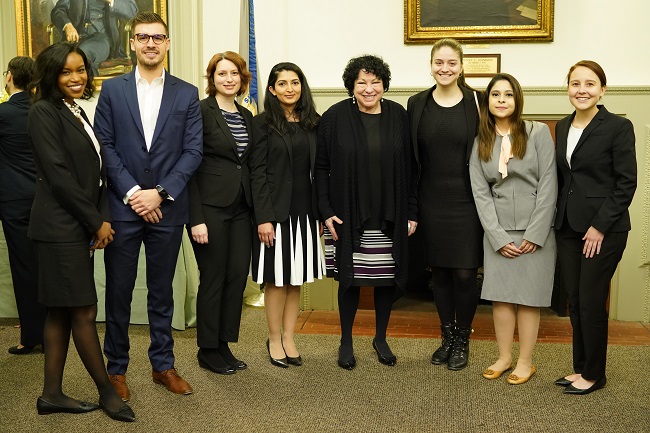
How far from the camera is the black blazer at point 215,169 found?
11.9 ft

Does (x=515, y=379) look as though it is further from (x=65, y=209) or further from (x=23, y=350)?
(x=23, y=350)

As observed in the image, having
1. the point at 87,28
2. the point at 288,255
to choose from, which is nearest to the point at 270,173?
the point at 288,255

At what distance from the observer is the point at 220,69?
364 centimetres

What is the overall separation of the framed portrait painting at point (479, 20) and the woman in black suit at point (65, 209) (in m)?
2.77

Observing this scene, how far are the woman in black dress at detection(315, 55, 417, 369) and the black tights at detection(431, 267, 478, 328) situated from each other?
9.8 inches

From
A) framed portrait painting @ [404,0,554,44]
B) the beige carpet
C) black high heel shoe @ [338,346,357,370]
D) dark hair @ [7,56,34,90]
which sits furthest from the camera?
framed portrait painting @ [404,0,554,44]

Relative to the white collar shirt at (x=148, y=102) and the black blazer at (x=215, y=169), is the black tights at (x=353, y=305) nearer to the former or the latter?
the black blazer at (x=215, y=169)

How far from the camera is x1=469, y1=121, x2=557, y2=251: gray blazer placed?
359 centimetres

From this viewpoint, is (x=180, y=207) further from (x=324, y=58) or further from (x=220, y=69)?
(x=324, y=58)

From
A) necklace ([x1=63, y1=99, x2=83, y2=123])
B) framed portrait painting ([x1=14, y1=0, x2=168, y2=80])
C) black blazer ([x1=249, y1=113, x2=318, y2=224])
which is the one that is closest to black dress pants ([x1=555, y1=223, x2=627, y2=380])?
black blazer ([x1=249, y1=113, x2=318, y2=224])

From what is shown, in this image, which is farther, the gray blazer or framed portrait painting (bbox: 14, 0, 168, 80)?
framed portrait painting (bbox: 14, 0, 168, 80)

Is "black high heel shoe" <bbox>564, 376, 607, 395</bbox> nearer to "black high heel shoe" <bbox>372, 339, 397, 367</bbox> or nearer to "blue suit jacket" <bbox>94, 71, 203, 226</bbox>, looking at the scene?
"black high heel shoe" <bbox>372, 339, 397, 367</bbox>

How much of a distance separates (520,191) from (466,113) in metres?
0.50

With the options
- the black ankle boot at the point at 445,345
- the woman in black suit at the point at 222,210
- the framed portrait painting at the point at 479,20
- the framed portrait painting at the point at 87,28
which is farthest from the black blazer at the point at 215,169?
the framed portrait painting at the point at 87,28
